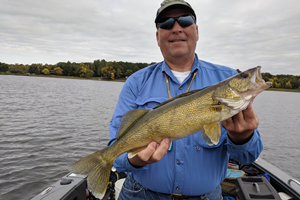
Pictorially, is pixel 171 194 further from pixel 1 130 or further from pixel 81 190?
pixel 1 130

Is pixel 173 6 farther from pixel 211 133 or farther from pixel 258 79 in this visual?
pixel 211 133

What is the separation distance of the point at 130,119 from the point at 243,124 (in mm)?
1409

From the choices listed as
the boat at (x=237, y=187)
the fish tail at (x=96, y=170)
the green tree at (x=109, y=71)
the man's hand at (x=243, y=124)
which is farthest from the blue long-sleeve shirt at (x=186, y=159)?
the green tree at (x=109, y=71)

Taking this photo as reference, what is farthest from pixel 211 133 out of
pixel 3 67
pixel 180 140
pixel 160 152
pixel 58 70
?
pixel 3 67

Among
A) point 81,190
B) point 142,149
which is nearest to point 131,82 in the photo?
point 142,149

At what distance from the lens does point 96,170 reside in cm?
251

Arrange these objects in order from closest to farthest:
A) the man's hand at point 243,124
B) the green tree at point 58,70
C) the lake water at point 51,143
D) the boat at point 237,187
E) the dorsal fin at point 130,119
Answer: the man's hand at point 243,124
the dorsal fin at point 130,119
the boat at point 237,187
the lake water at point 51,143
the green tree at point 58,70

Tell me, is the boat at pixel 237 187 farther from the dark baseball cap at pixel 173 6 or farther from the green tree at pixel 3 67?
the green tree at pixel 3 67

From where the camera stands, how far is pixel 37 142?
39.2 feet

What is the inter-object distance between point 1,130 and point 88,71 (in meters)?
95.5

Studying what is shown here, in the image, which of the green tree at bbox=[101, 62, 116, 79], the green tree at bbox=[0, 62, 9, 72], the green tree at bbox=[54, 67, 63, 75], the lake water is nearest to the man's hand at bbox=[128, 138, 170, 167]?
the lake water

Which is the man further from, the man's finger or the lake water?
the lake water

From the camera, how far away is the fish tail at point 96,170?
2400 mm

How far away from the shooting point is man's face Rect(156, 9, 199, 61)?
2990 mm
